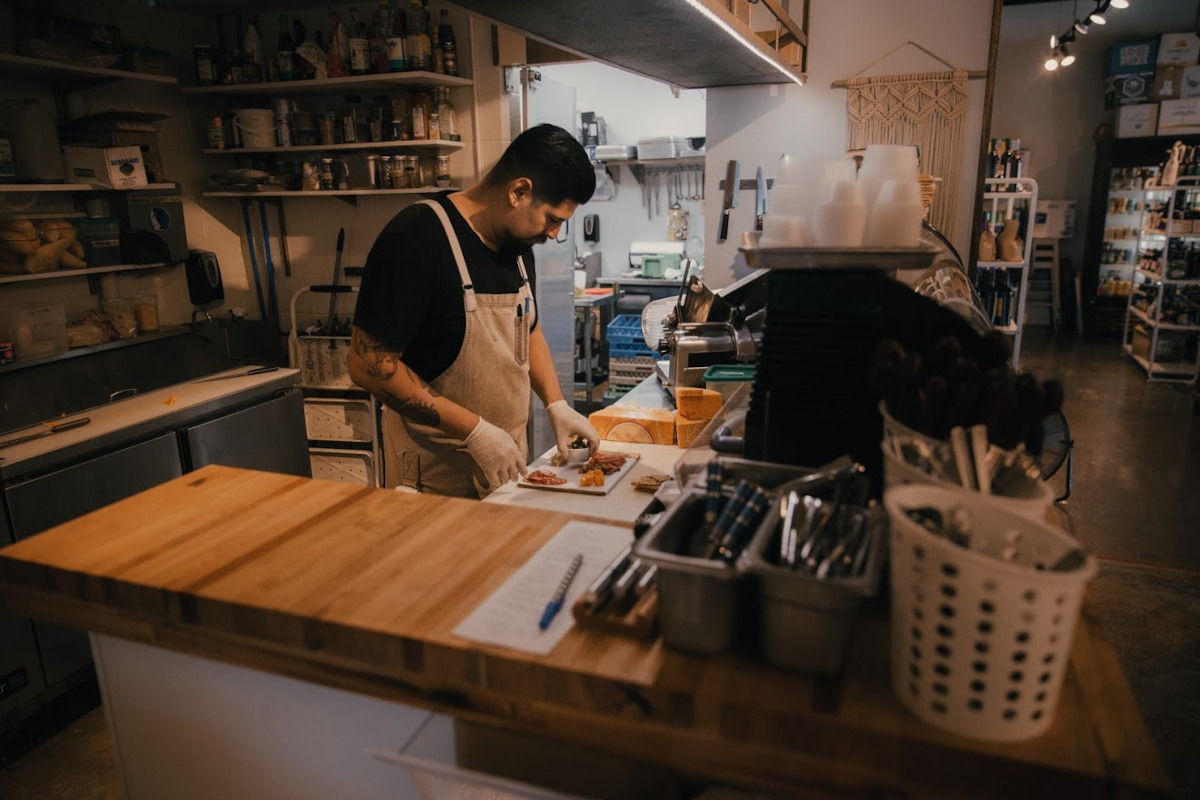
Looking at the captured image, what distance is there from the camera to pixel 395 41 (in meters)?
3.98

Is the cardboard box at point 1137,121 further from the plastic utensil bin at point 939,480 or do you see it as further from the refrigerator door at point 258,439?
the plastic utensil bin at point 939,480

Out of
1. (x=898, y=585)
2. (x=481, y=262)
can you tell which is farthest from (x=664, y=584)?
(x=481, y=262)

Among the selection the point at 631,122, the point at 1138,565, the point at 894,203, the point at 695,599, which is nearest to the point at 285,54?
the point at 894,203

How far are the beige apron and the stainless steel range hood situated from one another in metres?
0.65

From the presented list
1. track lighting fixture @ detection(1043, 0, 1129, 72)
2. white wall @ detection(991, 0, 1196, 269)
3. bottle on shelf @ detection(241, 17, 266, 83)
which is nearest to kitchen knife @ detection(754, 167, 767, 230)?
bottle on shelf @ detection(241, 17, 266, 83)

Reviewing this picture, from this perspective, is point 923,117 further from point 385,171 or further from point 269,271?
point 269,271

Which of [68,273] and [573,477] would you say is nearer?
[573,477]

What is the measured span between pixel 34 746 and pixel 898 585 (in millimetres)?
3184

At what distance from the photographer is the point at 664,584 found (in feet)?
3.02

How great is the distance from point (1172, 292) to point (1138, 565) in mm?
5386

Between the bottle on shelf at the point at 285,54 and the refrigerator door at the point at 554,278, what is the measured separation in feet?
4.35

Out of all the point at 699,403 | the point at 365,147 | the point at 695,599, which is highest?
the point at 365,147

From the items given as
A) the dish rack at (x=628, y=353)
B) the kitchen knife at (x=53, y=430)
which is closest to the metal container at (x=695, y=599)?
the kitchen knife at (x=53, y=430)

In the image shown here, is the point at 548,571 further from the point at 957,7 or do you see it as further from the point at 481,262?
the point at 957,7
